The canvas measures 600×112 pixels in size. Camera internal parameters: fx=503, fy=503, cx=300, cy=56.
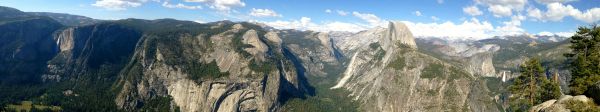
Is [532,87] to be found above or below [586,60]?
below

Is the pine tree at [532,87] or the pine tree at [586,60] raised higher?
the pine tree at [586,60]

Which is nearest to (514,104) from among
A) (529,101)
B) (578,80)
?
(529,101)

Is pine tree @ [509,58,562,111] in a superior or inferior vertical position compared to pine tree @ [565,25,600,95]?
inferior

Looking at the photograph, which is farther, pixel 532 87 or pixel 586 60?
pixel 532 87

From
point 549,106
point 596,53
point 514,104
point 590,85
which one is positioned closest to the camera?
point 549,106

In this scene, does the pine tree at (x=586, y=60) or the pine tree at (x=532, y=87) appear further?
the pine tree at (x=532, y=87)

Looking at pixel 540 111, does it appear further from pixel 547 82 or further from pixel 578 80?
pixel 547 82

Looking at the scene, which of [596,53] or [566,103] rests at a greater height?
[596,53]

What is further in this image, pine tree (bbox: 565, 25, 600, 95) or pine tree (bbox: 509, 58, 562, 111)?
pine tree (bbox: 509, 58, 562, 111)
